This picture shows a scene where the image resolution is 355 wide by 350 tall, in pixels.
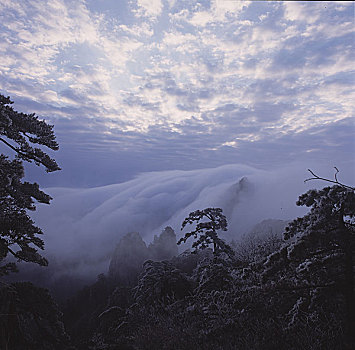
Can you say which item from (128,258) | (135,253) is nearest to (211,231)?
(128,258)

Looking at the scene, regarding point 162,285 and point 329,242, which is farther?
point 162,285

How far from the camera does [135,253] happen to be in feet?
309

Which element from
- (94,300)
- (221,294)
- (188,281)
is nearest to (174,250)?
(94,300)

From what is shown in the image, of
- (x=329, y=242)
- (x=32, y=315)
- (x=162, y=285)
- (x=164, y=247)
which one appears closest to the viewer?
(x=329, y=242)

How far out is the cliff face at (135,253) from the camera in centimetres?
8900

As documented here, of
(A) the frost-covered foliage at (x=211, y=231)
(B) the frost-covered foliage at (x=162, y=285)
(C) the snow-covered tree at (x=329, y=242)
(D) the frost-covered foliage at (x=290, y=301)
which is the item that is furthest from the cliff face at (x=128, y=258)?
(C) the snow-covered tree at (x=329, y=242)

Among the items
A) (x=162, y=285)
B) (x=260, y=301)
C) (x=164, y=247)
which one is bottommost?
(x=164, y=247)

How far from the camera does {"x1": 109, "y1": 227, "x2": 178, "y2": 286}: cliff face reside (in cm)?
8900

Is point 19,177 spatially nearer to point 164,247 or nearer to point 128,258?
point 164,247

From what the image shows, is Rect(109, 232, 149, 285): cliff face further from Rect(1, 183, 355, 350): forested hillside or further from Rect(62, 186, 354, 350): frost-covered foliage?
Rect(62, 186, 354, 350): frost-covered foliage

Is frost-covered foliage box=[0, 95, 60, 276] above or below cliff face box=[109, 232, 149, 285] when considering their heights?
above

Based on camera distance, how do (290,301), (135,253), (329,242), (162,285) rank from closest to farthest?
(329,242), (290,301), (162,285), (135,253)

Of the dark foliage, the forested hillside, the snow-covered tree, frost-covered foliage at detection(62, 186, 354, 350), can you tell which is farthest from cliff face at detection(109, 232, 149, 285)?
the snow-covered tree

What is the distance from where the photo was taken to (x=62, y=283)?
472 feet
